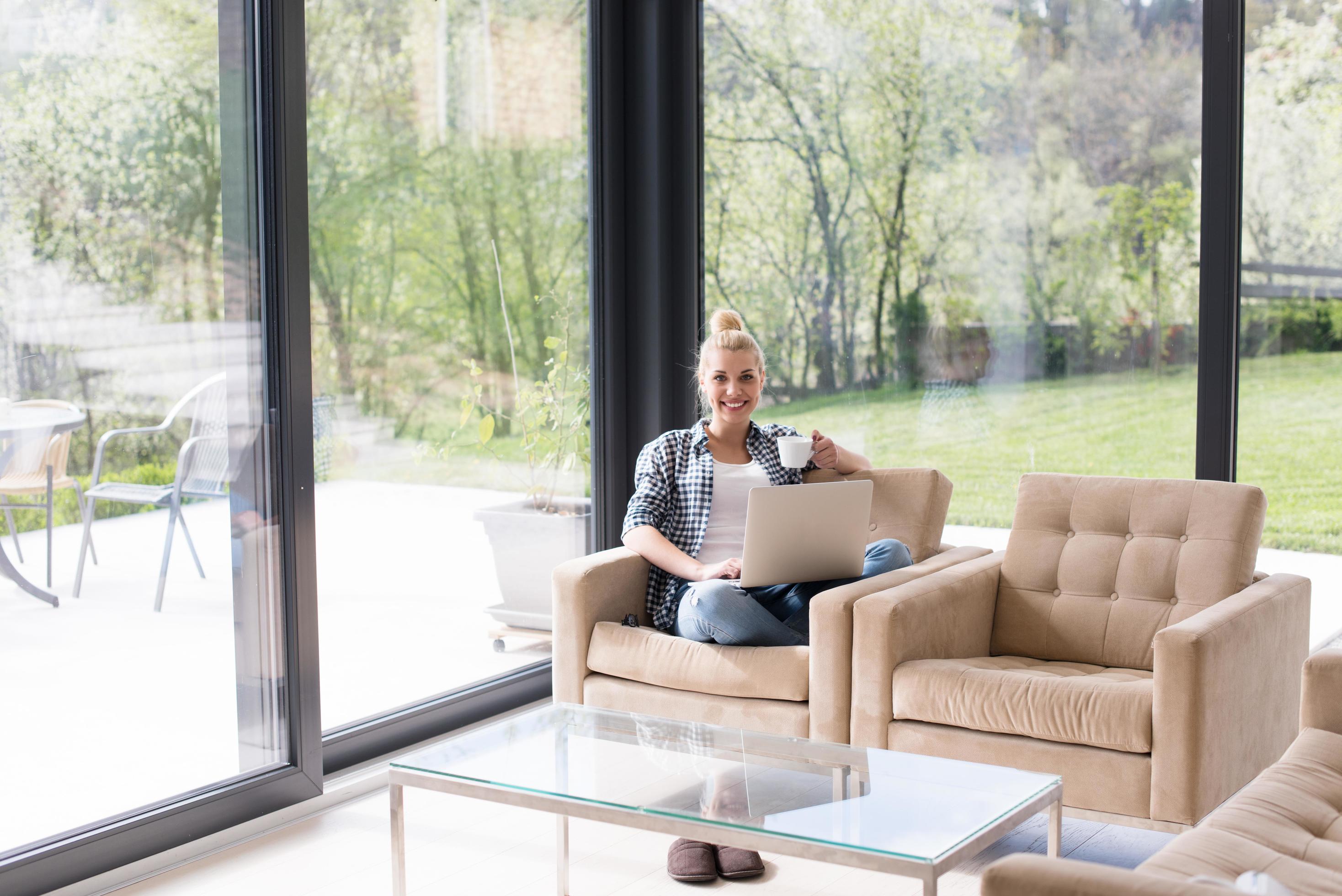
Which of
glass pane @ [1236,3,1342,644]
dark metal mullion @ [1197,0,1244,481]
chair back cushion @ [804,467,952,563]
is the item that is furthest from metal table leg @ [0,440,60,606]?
glass pane @ [1236,3,1342,644]

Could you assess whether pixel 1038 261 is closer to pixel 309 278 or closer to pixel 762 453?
pixel 762 453

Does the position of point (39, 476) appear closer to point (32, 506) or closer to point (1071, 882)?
point (32, 506)

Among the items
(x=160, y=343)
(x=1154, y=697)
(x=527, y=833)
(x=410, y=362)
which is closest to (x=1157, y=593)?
(x=1154, y=697)

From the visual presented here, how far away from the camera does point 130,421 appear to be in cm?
290

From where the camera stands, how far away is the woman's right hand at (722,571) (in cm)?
331

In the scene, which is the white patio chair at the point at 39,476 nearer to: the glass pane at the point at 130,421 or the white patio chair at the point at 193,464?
the glass pane at the point at 130,421

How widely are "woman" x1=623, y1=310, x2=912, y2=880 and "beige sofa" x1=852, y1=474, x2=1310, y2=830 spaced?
1.11 feet

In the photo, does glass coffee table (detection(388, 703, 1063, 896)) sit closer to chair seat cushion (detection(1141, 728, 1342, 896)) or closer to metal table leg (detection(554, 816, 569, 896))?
metal table leg (detection(554, 816, 569, 896))

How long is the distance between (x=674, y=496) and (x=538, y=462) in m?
0.81

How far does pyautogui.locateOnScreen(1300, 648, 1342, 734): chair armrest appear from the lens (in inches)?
91.0

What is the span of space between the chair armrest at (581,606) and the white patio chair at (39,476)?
121cm

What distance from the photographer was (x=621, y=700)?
329 cm

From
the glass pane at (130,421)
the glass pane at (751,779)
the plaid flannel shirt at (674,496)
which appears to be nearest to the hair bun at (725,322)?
the plaid flannel shirt at (674,496)

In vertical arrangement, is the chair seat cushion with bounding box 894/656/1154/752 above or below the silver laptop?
below
